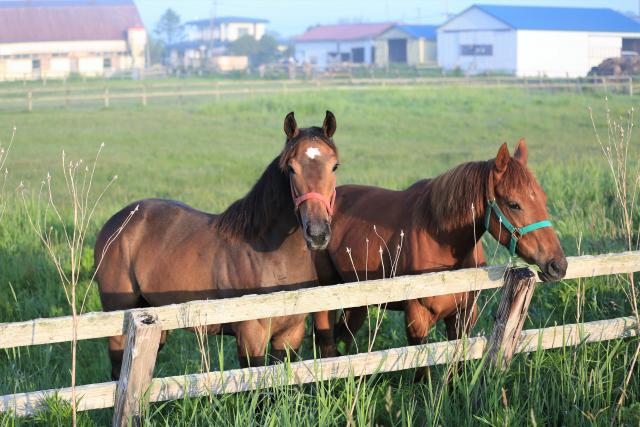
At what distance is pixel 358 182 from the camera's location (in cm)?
1095

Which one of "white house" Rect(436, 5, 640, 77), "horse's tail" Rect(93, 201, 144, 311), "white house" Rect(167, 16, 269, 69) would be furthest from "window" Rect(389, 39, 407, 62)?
"horse's tail" Rect(93, 201, 144, 311)

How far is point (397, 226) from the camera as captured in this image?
4523mm

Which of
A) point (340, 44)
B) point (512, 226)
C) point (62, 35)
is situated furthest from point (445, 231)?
point (340, 44)

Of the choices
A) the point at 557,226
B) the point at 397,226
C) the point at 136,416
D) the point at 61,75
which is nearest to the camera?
the point at 136,416

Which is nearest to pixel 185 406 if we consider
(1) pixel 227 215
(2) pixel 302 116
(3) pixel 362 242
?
(1) pixel 227 215

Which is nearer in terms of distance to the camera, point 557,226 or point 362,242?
point 362,242

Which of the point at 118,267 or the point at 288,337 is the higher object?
the point at 118,267

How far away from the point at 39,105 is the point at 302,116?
12623mm

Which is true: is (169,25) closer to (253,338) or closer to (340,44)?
(340,44)

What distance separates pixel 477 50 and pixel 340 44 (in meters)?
21.8

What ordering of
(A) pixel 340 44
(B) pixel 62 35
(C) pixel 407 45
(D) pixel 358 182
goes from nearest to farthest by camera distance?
(D) pixel 358 182 < (B) pixel 62 35 < (C) pixel 407 45 < (A) pixel 340 44

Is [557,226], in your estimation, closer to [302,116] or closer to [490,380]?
[490,380]

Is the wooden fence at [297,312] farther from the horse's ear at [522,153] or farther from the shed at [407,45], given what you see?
the shed at [407,45]

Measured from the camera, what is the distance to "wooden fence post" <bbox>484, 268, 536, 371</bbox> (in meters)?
3.35
